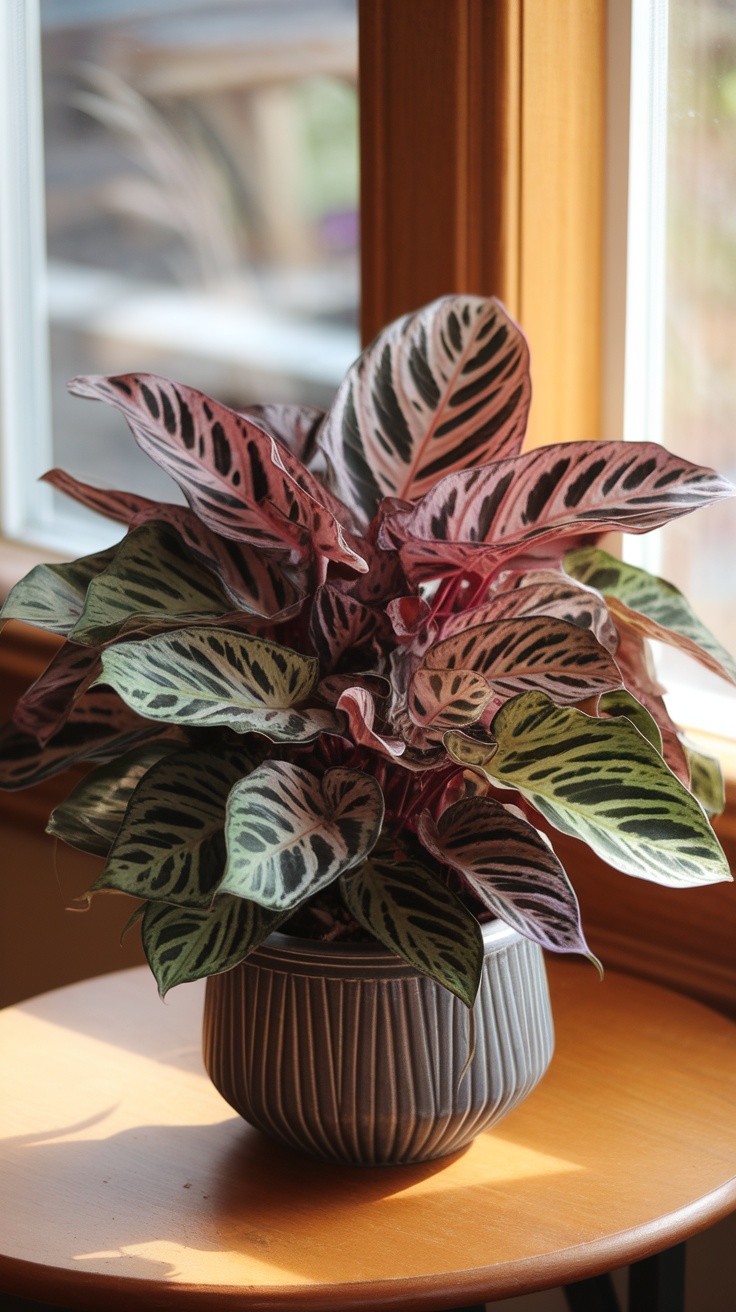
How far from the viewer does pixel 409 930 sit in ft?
2.28

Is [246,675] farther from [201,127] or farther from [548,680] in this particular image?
[201,127]

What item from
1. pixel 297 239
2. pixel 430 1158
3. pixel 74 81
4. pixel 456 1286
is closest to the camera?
pixel 456 1286

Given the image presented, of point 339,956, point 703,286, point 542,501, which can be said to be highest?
point 703,286

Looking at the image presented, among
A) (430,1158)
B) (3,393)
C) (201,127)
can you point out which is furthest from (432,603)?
(3,393)

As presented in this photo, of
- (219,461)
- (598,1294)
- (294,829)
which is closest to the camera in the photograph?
(294,829)

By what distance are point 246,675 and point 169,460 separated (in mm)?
132

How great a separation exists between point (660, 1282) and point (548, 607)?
1.49 ft

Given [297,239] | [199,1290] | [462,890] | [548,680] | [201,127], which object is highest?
[201,127]

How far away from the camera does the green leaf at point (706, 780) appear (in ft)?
2.88

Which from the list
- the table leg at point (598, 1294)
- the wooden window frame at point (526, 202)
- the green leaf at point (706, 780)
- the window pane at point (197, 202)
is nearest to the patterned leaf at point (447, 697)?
the green leaf at point (706, 780)

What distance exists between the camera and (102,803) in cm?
79

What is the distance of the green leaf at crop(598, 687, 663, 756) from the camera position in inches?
30.7

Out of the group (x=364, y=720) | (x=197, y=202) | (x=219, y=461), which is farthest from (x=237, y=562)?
(x=197, y=202)

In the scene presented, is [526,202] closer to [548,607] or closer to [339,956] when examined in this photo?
[548,607]
